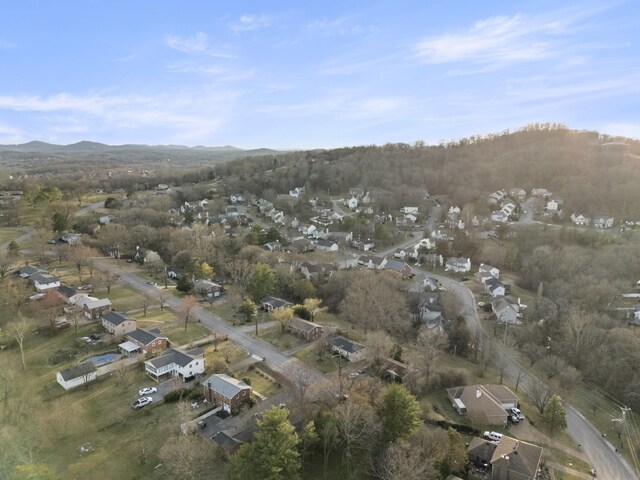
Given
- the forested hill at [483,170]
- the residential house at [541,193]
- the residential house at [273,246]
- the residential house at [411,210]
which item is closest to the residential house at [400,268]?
the residential house at [273,246]

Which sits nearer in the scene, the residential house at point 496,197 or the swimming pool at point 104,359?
the swimming pool at point 104,359

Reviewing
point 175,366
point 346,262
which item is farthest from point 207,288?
point 346,262

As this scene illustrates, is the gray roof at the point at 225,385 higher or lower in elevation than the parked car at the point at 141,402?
higher

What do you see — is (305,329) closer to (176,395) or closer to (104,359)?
(176,395)

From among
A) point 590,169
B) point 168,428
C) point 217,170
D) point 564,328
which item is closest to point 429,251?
point 564,328

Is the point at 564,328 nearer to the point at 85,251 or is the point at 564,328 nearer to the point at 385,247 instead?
the point at 385,247

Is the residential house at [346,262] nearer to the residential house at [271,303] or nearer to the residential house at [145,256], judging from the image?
the residential house at [271,303]
